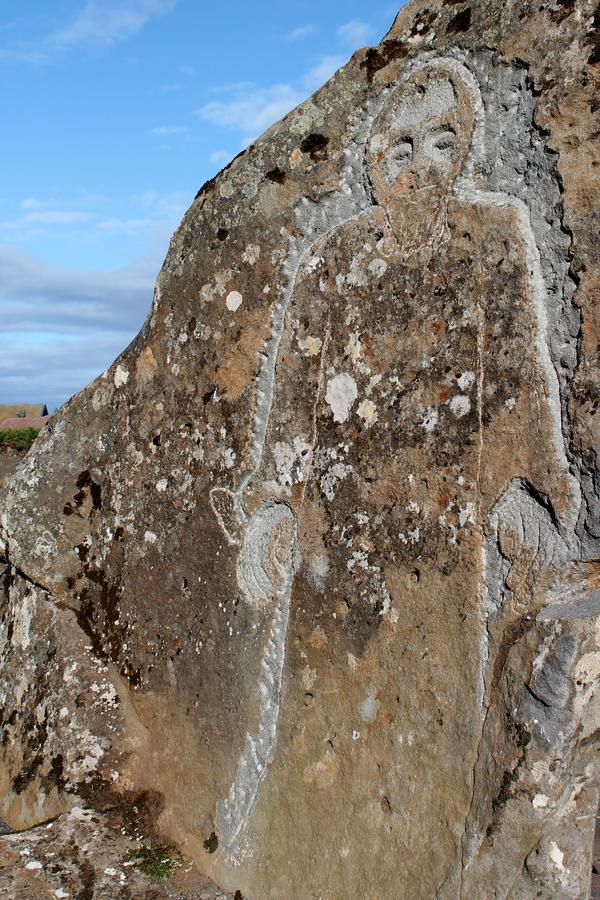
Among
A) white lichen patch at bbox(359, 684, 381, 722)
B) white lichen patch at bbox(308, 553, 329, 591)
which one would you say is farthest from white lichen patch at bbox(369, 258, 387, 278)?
white lichen patch at bbox(359, 684, 381, 722)

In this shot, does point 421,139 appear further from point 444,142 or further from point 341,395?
point 341,395

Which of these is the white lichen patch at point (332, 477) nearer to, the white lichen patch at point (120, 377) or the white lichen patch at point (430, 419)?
the white lichen patch at point (430, 419)

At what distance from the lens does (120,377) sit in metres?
3.94

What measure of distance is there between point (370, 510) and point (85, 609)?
1538 mm

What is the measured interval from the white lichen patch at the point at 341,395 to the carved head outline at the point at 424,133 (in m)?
0.64

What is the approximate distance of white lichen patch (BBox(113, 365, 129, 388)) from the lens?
3920mm

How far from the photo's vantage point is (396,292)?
3.12 m

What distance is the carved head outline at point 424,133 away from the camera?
3.00m

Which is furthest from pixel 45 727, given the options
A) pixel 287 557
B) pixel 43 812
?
pixel 287 557

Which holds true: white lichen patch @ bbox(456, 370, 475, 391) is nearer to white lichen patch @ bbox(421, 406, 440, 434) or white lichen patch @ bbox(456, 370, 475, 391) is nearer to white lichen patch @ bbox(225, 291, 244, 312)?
white lichen patch @ bbox(421, 406, 440, 434)

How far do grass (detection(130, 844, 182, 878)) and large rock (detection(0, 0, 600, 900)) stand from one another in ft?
0.25

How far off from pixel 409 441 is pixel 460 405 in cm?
22

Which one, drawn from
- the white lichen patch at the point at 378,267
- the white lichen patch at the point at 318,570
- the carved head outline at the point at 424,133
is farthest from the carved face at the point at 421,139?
the white lichen patch at the point at 318,570

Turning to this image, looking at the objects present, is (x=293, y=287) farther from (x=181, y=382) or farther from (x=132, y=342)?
(x=132, y=342)
